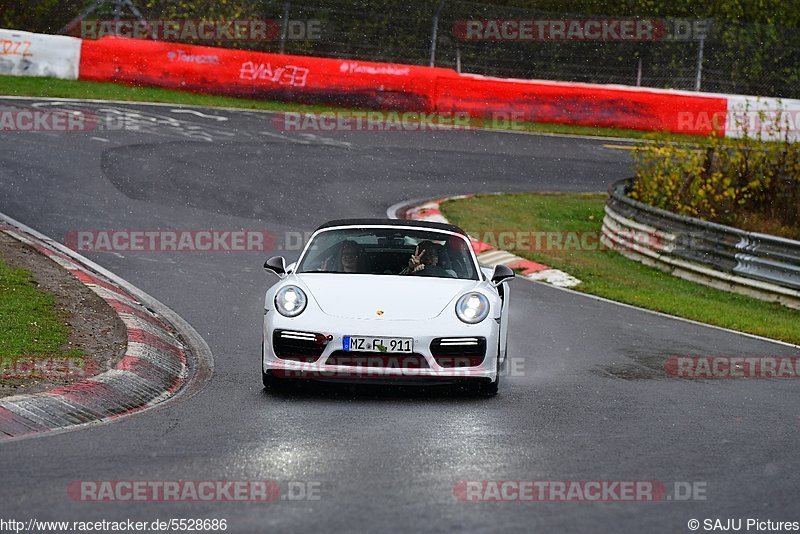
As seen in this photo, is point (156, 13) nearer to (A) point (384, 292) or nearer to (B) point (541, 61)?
(B) point (541, 61)

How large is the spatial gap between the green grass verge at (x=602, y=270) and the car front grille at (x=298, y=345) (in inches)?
240

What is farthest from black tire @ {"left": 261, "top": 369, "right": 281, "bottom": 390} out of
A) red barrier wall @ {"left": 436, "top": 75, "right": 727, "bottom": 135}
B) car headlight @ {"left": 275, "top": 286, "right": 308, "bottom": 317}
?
red barrier wall @ {"left": 436, "top": 75, "right": 727, "bottom": 135}

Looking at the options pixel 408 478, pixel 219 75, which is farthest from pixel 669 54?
pixel 408 478

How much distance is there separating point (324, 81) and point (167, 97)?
11.2ft

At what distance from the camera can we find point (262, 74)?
27922mm

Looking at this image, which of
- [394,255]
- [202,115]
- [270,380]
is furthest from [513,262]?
[202,115]

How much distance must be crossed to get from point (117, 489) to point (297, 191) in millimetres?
13645

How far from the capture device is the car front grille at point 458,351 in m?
8.65

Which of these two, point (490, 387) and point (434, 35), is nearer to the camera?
point (490, 387)

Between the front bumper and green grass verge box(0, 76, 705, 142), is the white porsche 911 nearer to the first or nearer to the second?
the front bumper

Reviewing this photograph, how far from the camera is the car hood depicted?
28.7 ft

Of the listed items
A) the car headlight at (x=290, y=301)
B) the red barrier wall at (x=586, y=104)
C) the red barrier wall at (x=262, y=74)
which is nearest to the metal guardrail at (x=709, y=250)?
the car headlight at (x=290, y=301)

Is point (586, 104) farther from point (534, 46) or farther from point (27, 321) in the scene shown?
point (27, 321)

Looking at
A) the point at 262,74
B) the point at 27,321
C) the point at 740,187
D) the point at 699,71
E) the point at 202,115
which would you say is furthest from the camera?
the point at 699,71
